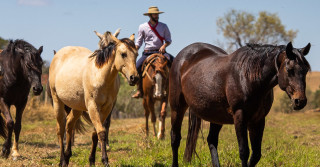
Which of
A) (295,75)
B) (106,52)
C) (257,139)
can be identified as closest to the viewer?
(295,75)

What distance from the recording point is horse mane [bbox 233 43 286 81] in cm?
535

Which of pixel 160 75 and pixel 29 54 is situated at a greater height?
pixel 29 54

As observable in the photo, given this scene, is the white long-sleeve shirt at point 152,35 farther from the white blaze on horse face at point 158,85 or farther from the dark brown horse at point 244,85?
the dark brown horse at point 244,85

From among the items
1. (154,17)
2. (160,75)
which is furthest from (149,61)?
(154,17)

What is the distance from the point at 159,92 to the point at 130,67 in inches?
198

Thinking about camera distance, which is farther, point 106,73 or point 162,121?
point 162,121

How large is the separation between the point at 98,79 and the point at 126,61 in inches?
21.9

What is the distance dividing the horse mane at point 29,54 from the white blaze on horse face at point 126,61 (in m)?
2.57

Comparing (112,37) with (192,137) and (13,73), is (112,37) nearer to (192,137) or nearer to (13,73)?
(192,137)

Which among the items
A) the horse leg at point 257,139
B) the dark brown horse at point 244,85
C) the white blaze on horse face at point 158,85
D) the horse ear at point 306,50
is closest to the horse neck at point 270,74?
the dark brown horse at point 244,85

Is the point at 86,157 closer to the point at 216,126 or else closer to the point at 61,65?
the point at 61,65

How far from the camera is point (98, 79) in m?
6.77

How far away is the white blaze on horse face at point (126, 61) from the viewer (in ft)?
21.5

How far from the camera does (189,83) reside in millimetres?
6516
